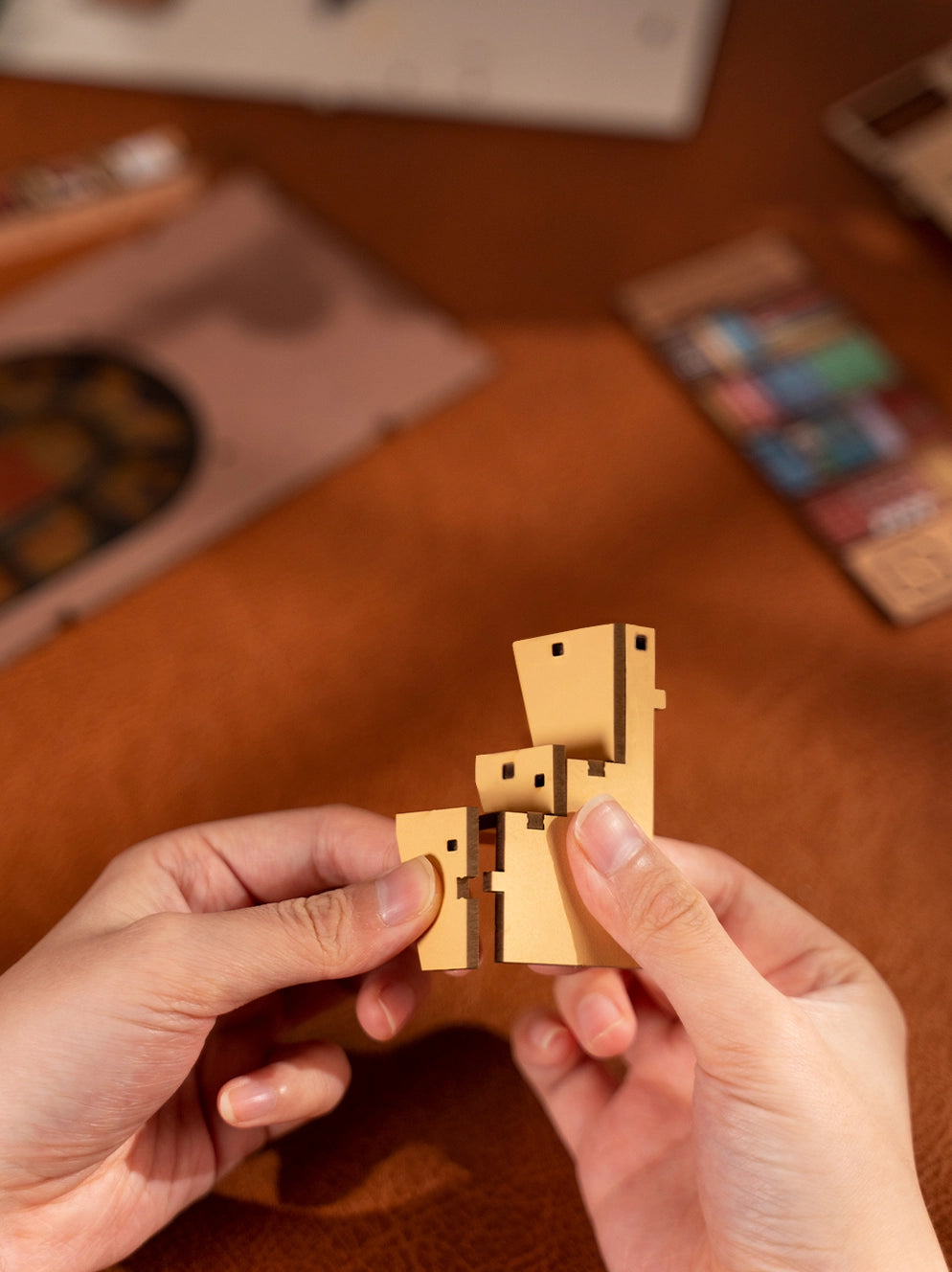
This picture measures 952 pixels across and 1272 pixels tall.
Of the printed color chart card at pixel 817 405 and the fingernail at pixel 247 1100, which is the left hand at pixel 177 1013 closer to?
the fingernail at pixel 247 1100

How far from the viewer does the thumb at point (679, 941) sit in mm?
424

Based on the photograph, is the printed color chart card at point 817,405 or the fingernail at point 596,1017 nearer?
the fingernail at point 596,1017

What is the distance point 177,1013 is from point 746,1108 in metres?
0.24

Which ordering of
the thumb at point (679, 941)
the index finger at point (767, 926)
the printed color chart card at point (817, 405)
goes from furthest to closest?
the printed color chart card at point (817, 405) → the index finger at point (767, 926) → the thumb at point (679, 941)

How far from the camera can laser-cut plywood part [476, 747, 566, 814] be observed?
0.46m

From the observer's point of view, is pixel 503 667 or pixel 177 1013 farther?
pixel 503 667

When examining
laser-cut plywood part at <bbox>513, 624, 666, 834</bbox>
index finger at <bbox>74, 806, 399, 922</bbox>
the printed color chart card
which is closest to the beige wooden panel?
laser-cut plywood part at <bbox>513, 624, 666, 834</bbox>

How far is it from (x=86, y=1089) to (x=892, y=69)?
42.1 inches

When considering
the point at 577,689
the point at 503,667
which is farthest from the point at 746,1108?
the point at 503,667

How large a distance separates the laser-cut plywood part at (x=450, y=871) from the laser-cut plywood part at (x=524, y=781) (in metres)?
0.02

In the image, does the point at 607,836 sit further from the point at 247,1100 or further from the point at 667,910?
the point at 247,1100

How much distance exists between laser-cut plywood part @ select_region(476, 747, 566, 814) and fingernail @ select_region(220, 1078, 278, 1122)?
0.56 ft

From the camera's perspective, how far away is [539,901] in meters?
0.46

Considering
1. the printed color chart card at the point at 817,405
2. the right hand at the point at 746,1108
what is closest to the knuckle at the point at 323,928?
the right hand at the point at 746,1108
